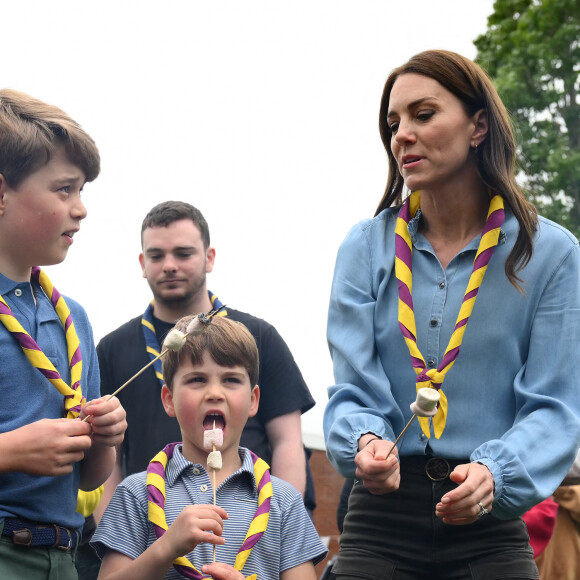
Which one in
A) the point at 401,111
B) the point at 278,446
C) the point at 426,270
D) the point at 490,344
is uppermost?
the point at 401,111

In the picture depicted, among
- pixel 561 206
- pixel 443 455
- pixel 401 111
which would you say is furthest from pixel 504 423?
pixel 561 206

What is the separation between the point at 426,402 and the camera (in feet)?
10.2

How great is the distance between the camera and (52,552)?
3453mm

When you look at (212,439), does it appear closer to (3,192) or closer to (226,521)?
(226,521)

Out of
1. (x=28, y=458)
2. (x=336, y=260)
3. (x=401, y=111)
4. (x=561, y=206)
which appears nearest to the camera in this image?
(x=28, y=458)

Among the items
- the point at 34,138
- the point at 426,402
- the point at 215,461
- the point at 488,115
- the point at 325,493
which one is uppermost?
the point at 488,115

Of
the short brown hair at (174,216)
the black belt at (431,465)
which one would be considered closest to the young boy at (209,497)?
the black belt at (431,465)

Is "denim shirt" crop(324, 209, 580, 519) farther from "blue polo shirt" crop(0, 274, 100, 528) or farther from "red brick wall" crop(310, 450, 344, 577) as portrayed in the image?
"red brick wall" crop(310, 450, 344, 577)

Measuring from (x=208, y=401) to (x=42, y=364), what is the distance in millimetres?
736

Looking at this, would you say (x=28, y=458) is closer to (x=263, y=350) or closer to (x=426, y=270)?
(x=426, y=270)

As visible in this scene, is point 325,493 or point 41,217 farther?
point 325,493

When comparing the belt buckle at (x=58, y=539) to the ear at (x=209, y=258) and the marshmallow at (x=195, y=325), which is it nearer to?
the marshmallow at (x=195, y=325)

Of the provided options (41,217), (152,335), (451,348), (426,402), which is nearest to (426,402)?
(426,402)

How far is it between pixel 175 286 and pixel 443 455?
239cm
